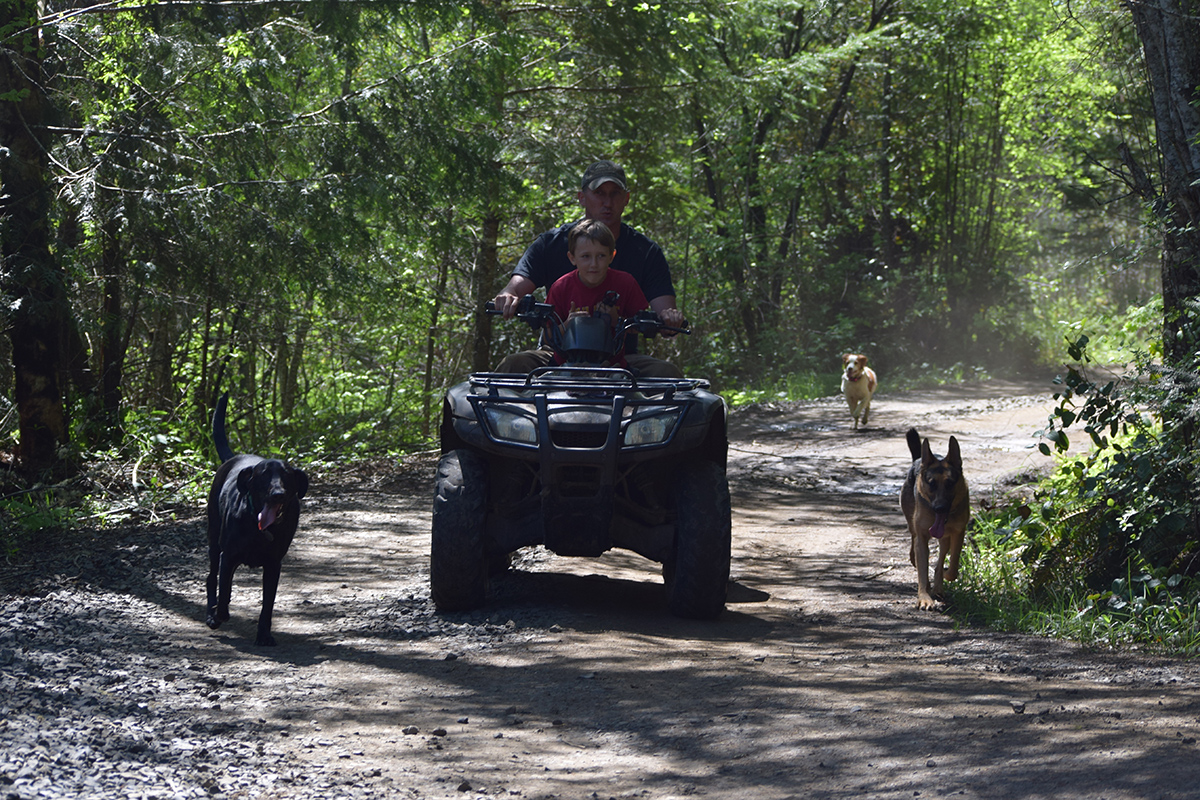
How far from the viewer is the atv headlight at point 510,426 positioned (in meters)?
5.18

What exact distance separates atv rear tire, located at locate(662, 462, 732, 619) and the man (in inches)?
32.3

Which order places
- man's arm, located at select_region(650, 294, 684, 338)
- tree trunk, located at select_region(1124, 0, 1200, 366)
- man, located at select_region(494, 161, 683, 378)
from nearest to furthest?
tree trunk, located at select_region(1124, 0, 1200, 366)
man's arm, located at select_region(650, 294, 684, 338)
man, located at select_region(494, 161, 683, 378)

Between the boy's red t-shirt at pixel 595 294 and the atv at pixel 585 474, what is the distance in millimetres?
335

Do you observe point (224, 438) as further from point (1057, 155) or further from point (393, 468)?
point (1057, 155)

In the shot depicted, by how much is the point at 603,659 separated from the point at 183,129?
20.5ft

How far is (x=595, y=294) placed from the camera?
6.18 metres

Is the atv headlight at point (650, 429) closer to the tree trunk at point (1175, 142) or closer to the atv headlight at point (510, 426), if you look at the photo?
the atv headlight at point (510, 426)

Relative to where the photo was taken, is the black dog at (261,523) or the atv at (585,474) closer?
the black dog at (261,523)

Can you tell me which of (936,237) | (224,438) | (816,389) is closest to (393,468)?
(224,438)

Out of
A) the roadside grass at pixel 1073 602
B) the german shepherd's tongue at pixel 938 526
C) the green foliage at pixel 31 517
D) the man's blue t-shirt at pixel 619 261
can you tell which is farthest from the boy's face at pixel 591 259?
the green foliage at pixel 31 517

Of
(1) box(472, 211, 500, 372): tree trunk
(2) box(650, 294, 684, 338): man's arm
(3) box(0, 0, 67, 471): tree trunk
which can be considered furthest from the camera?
(1) box(472, 211, 500, 372): tree trunk

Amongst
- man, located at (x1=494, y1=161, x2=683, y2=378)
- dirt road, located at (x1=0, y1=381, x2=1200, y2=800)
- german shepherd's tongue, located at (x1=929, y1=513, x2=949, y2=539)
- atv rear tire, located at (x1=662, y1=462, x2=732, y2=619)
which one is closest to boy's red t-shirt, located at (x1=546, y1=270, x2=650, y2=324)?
man, located at (x1=494, y1=161, x2=683, y2=378)

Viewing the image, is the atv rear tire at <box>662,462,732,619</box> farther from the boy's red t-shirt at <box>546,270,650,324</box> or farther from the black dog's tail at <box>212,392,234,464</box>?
the black dog's tail at <box>212,392,234,464</box>

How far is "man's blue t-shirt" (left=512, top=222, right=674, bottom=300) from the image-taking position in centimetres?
650
